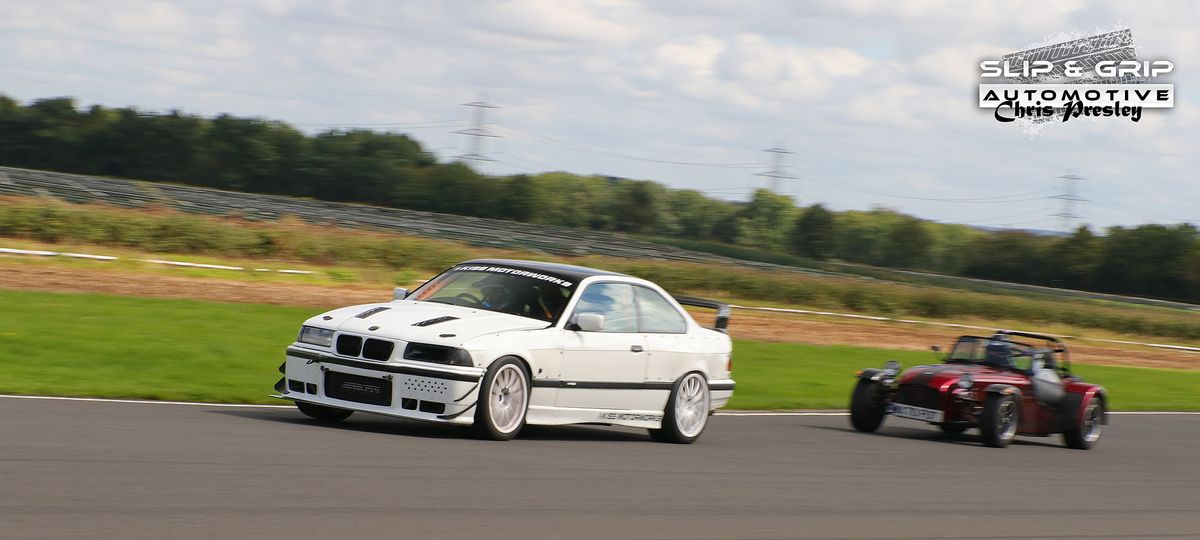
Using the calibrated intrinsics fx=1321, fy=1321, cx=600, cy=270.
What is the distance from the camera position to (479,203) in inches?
3307

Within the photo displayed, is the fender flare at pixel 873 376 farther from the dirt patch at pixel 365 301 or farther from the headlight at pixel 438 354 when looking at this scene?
the dirt patch at pixel 365 301

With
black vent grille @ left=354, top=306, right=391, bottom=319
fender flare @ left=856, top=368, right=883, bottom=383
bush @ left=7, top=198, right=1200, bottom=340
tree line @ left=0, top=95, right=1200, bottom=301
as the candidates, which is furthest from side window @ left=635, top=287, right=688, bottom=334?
tree line @ left=0, top=95, right=1200, bottom=301

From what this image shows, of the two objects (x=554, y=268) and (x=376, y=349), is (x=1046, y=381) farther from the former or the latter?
(x=376, y=349)

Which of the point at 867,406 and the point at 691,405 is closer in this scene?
the point at 691,405

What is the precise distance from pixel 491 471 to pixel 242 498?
84.4 inches

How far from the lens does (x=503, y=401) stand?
10.3 meters

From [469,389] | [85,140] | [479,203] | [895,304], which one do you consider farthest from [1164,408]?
[85,140]

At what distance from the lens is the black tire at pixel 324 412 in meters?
10.7

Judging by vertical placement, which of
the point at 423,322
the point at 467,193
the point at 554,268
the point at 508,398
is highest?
the point at 467,193

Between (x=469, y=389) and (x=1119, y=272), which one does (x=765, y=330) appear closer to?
(x=469, y=389)

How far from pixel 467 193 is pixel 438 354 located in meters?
74.9

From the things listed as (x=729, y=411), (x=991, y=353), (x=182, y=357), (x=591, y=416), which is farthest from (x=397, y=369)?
(x=991, y=353)

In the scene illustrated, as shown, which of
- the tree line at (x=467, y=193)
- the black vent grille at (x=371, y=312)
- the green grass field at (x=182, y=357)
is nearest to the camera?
the black vent grille at (x=371, y=312)

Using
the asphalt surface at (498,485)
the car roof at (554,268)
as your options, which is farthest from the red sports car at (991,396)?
the car roof at (554,268)
